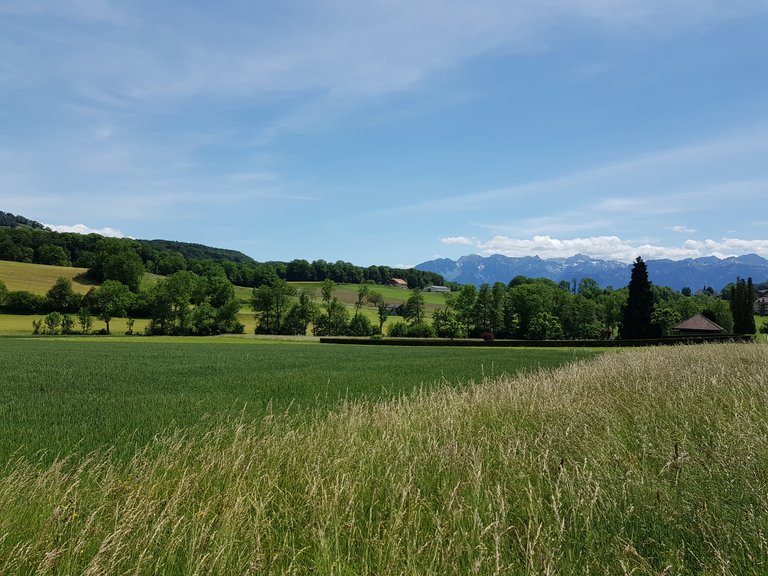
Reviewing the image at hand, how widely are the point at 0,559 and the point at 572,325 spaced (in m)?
96.8

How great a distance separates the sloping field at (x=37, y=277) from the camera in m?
92.0

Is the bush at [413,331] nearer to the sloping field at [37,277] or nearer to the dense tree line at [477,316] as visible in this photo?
the dense tree line at [477,316]

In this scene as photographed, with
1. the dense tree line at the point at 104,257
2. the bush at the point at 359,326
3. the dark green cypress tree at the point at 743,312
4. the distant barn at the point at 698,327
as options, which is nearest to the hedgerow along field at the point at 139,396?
the distant barn at the point at 698,327

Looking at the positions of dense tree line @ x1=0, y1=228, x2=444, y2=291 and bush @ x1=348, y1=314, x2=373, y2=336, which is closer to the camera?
bush @ x1=348, y1=314, x2=373, y2=336

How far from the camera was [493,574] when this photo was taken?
3418 mm

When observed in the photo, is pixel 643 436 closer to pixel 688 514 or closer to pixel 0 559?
pixel 688 514

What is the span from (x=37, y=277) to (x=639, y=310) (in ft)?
353

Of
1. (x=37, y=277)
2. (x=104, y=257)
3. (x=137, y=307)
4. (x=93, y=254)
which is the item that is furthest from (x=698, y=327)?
(x=93, y=254)

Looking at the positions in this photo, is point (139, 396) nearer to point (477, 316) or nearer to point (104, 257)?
point (477, 316)

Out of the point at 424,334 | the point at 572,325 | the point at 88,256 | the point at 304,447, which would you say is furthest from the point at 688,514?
the point at 88,256

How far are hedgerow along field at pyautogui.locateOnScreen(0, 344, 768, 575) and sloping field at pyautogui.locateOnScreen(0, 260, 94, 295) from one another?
103 metres

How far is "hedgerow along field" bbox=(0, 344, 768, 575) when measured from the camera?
12.7 feet

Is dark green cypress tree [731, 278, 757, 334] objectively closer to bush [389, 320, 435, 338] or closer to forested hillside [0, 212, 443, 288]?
bush [389, 320, 435, 338]

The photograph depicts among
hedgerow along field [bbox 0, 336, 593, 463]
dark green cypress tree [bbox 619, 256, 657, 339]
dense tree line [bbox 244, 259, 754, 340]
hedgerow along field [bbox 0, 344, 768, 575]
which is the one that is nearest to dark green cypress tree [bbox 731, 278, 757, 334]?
dense tree line [bbox 244, 259, 754, 340]
